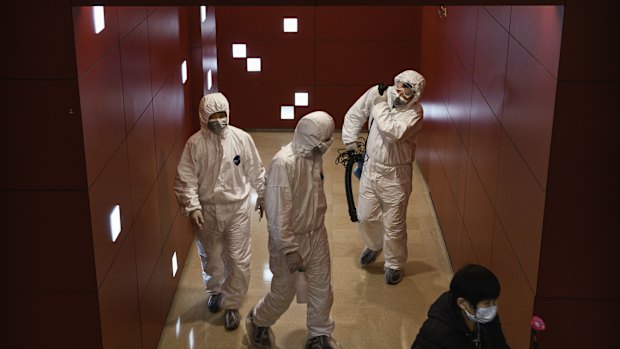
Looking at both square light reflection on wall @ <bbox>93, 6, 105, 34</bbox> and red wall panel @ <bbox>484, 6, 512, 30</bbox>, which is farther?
red wall panel @ <bbox>484, 6, 512, 30</bbox>

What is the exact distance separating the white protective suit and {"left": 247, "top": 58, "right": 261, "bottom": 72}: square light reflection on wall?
15.8 feet

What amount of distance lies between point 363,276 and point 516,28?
2.57 metres

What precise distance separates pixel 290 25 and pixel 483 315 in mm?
6708

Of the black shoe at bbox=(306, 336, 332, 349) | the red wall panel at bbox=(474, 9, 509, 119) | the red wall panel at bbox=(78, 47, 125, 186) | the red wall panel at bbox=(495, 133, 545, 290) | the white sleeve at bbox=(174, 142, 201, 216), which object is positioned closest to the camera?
the red wall panel at bbox=(78, 47, 125, 186)

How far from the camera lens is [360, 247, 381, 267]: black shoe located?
656 centimetres

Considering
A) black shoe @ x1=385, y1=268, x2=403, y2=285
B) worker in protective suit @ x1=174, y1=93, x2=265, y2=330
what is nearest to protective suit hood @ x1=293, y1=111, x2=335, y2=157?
worker in protective suit @ x1=174, y1=93, x2=265, y2=330

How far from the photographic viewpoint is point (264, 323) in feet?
17.4

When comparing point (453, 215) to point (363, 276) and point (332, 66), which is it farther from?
point (332, 66)

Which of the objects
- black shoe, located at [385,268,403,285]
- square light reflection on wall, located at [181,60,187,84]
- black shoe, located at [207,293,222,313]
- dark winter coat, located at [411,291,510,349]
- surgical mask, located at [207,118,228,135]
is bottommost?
black shoe, located at [207,293,222,313]

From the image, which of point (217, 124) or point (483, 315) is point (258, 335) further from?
point (483, 315)

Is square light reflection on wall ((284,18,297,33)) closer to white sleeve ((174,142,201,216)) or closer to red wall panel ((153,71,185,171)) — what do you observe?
red wall panel ((153,71,185,171))

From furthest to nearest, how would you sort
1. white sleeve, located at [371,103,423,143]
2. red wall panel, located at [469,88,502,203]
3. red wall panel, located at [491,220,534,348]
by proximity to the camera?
1. white sleeve, located at [371,103,423,143]
2. red wall panel, located at [469,88,502,203]
3. red wall panel, located at [491,220,534,348]

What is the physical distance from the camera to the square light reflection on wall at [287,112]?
994 cm

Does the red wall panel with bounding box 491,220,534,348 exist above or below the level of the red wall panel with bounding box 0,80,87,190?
below
